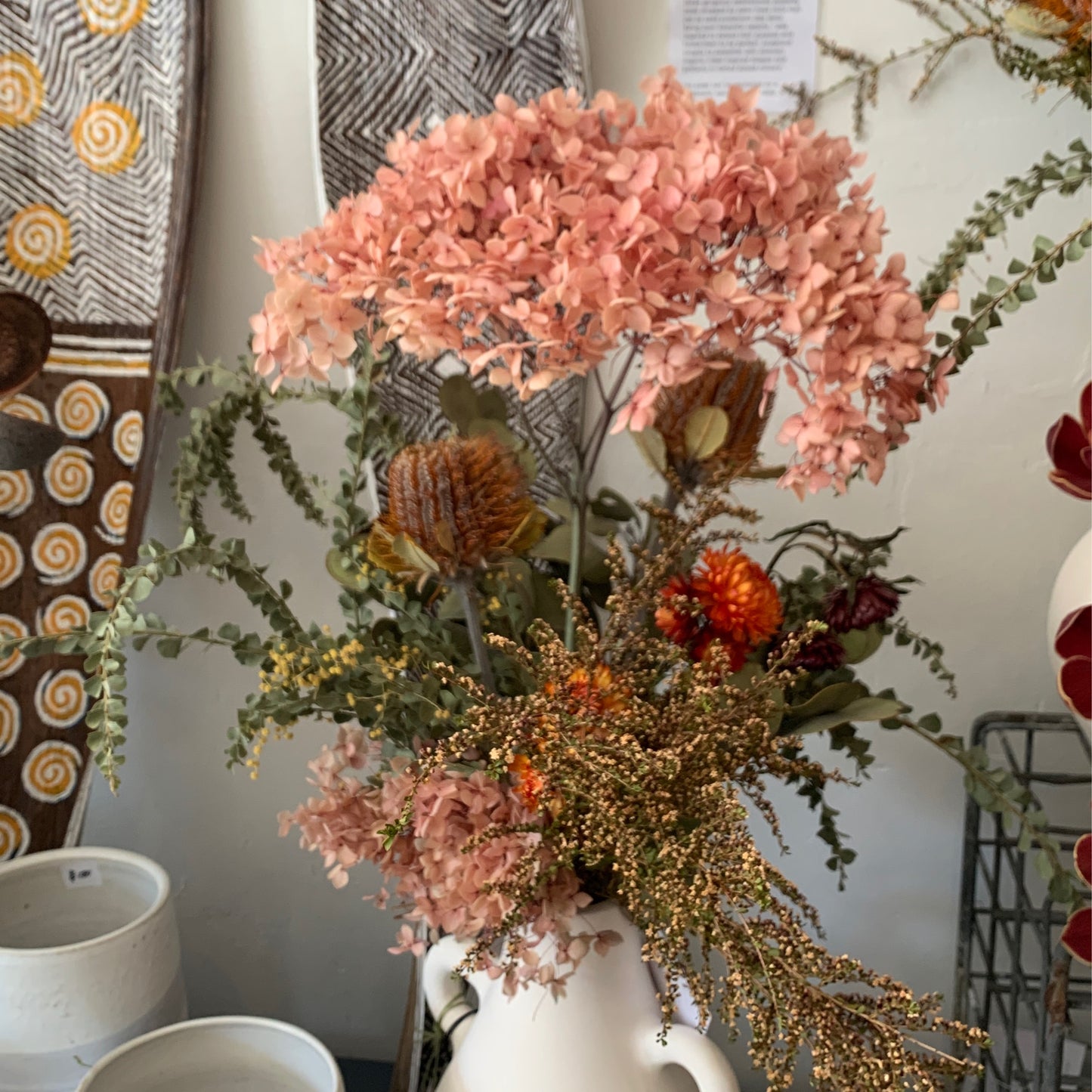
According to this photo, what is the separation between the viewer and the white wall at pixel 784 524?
817mm

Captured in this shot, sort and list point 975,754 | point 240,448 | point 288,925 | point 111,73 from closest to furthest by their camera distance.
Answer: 1. point 975,754
2. point 111,73
3. point 240,448
4. point 288,925

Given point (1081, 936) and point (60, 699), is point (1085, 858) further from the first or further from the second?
point (60, 699)

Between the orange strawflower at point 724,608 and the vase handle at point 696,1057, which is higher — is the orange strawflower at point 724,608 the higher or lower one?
the higher one

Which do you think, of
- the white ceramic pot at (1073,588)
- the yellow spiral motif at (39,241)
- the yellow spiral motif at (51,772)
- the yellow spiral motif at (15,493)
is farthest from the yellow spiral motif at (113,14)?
the white ceramic pot at (1073,588)

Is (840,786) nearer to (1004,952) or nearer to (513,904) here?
(1004,952)

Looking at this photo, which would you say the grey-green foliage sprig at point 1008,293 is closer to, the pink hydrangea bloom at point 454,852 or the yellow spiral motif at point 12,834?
the pink hydrangea bloom at point 454,852

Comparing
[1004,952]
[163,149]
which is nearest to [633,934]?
[1004,952]

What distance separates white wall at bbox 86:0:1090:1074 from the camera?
82cm

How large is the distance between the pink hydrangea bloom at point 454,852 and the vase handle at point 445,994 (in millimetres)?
90

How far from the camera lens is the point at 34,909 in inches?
30.7

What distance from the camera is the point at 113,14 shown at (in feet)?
2.52

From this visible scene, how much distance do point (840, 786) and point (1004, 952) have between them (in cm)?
22

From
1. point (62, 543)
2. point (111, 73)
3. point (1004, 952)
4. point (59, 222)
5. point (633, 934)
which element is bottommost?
point (1004, 952)

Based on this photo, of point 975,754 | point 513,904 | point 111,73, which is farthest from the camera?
point 111,73
